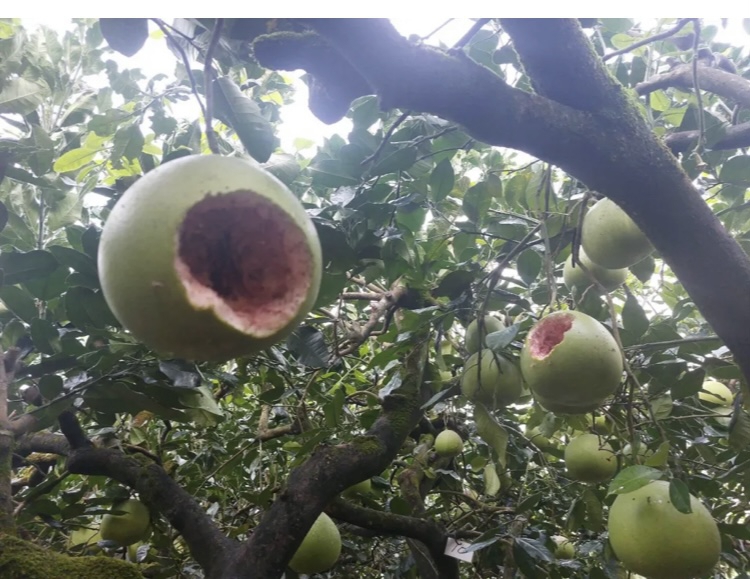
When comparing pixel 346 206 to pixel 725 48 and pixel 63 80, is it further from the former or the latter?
pixel 725 48

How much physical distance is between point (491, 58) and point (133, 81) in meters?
1.28

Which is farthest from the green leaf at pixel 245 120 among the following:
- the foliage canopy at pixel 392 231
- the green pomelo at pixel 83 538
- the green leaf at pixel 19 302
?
the green pomelo at pixel 83 538

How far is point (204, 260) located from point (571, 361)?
0.88 metres

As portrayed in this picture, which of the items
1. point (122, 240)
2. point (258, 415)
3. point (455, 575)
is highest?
point (122, 240)

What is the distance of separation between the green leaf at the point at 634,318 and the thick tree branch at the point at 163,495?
1.50 meters

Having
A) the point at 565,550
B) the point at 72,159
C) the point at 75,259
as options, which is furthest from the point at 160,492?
the point at 565,550

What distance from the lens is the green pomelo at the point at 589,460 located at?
2.08 metres

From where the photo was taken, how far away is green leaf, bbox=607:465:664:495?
45.2 inches

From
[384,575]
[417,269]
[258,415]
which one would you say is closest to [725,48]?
→ [417,269]

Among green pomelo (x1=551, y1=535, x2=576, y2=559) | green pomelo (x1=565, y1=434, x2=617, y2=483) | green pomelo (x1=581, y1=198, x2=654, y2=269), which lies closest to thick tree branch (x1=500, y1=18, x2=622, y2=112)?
green pomelo (x1=581, y1=198, x2=654, y2=269)

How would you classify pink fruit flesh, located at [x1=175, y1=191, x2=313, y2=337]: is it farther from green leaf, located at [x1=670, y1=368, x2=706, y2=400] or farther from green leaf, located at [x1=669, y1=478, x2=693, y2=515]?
green leaf, located at [x1=670, y1=368, x2=706, y2=400]

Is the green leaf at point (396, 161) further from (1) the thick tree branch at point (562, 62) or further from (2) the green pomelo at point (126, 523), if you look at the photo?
(2) the green pomelo at point (126, 523)

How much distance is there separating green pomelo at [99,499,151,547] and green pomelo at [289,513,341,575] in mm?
664

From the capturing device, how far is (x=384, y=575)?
3.48 m
